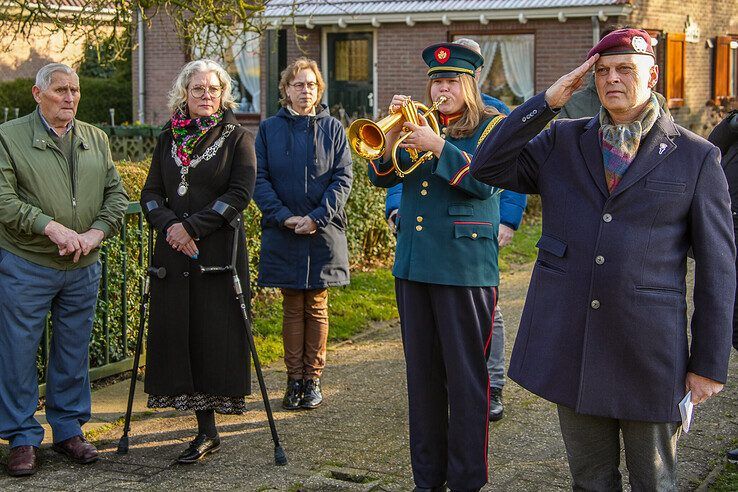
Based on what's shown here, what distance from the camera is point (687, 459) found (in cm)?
554

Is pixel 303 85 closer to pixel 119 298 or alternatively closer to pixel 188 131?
pixel 188 131

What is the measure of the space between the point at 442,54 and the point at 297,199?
1993 millimetres

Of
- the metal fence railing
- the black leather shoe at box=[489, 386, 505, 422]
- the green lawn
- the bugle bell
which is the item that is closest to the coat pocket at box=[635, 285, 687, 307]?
the bugle bell

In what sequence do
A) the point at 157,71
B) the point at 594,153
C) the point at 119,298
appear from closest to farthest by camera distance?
the point at 594,153 < the point at 119,298 < the point at 157,71

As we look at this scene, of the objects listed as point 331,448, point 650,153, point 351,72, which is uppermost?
point 351,72

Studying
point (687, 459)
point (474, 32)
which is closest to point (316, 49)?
point (474, 32)

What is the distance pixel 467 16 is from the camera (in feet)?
66.8

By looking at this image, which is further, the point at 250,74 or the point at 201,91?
the point at 250,74

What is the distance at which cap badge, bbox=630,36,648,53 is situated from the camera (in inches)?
143

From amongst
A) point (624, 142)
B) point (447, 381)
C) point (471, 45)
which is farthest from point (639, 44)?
point (471, 45)

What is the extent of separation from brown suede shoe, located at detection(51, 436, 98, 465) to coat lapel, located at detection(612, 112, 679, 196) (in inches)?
127

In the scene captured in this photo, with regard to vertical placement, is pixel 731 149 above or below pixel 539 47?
below

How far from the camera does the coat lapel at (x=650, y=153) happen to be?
3686mm

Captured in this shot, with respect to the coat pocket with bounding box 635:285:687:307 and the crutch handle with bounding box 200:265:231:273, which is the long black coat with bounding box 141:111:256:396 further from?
the coat pocket with bounding box 635:285:687:307
